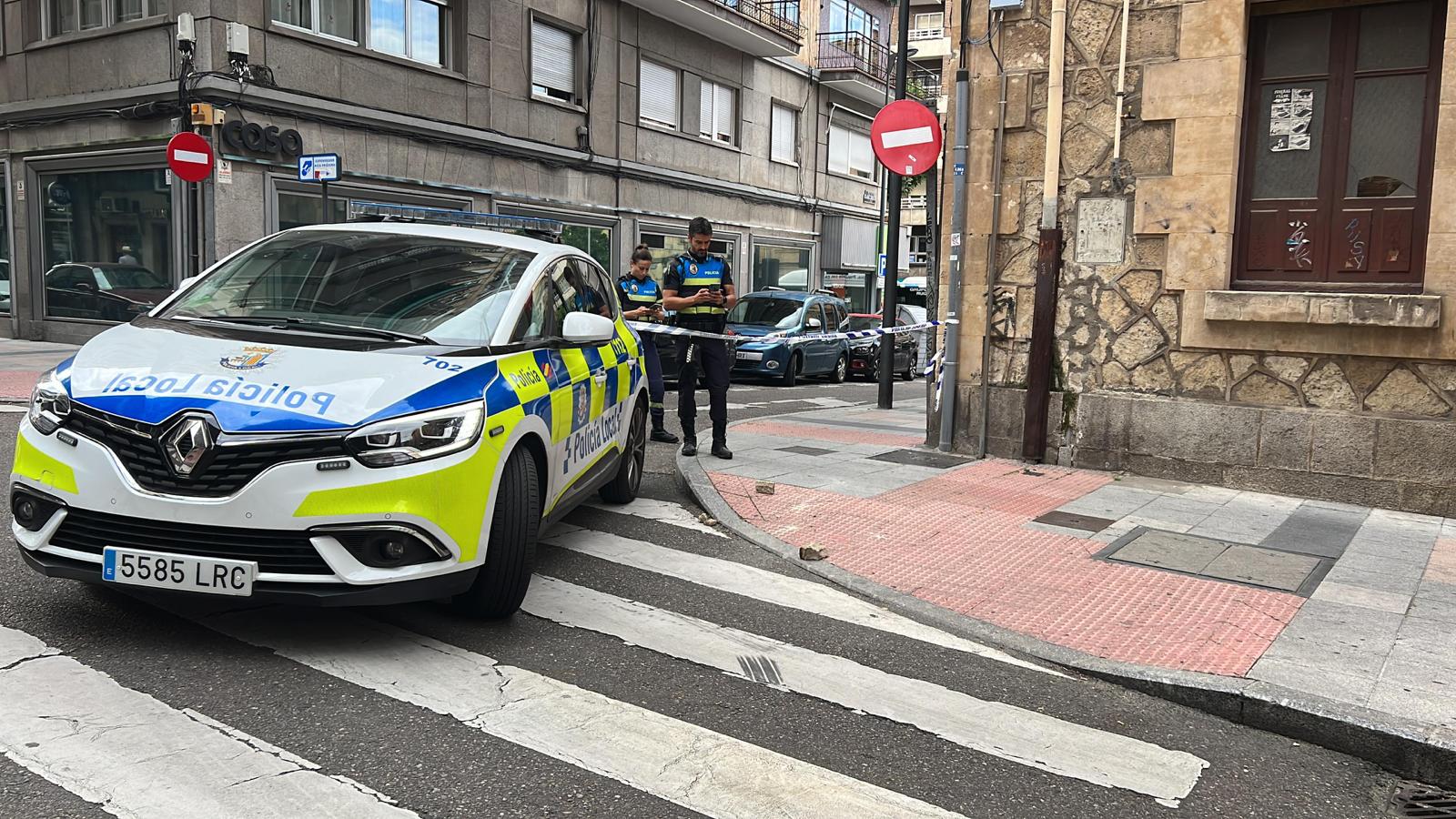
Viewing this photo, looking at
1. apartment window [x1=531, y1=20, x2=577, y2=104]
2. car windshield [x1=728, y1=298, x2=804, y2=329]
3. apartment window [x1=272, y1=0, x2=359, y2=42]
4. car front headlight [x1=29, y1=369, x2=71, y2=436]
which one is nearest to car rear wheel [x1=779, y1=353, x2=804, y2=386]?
car windshield [x1=728, y1=298, x2=804, y2=329]

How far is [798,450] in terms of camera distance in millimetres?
9805

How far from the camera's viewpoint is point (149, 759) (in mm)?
3307

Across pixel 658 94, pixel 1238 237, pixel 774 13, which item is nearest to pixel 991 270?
pixel 1238 237

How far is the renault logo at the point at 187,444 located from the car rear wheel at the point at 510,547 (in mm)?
1062

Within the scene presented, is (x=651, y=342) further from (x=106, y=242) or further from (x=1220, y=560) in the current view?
(x=106, y=242)

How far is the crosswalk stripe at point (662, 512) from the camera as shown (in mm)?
6973

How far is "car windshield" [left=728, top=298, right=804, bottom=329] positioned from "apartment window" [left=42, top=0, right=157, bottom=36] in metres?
10.4

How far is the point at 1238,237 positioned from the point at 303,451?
23.2ft

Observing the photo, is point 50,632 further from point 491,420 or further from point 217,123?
point 217,123

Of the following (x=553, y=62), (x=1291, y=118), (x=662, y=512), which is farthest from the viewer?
(x=553, y=62)

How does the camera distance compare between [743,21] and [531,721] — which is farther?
[743,21]

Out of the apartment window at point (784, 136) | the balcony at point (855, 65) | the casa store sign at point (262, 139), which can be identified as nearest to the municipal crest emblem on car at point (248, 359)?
the casa store sign at point (262, 139)

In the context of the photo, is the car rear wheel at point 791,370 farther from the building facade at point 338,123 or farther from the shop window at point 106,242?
the shop window at point 106,242

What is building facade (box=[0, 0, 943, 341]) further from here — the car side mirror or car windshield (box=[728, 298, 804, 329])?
the car side mirror
